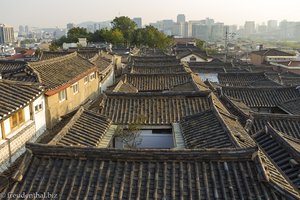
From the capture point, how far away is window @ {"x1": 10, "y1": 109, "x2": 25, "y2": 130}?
13.1 m

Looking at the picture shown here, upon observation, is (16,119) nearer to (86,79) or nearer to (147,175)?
(147,175)

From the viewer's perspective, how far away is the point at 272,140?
43.7ft

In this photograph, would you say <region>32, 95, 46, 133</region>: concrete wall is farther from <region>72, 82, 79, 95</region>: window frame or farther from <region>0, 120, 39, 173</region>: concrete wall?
<region>72, 82, 79, 95</region>: window frame

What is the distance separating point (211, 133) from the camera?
1309 cm

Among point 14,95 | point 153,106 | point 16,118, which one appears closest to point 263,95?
point 153,106

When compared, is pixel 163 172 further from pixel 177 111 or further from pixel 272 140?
pixel 177 111

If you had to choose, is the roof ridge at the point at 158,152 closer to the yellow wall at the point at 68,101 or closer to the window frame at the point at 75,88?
the yellow wall at the point at 68,101

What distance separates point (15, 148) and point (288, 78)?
36799 mm

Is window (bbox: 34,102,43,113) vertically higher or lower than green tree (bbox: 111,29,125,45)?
lower

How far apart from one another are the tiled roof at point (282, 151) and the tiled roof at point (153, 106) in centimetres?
398

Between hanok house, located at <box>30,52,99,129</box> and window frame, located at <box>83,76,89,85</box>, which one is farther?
window frame, located at <box>83,76,89,85</box>

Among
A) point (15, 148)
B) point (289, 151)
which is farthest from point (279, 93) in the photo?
point (15, 148)

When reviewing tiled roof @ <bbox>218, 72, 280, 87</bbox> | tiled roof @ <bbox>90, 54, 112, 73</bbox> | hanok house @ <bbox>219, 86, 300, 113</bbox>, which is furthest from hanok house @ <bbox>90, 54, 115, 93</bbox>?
tiled roof @ <bbox>218, 72, 280, 87</bbox>

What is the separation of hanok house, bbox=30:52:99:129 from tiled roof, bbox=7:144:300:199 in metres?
8.73
